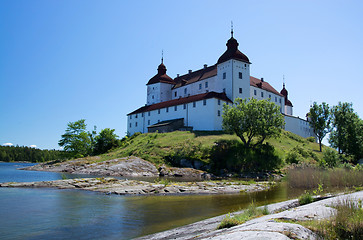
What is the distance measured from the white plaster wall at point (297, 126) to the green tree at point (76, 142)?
50498mm

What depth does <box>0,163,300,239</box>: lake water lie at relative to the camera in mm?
9508

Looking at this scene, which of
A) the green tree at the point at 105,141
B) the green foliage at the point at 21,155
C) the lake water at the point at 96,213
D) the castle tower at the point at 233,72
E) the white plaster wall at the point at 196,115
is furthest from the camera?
the green foliage at the point at 21,155

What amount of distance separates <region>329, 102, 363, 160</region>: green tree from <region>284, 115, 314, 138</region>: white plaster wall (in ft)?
73.8

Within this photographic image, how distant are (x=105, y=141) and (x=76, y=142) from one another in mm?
7536

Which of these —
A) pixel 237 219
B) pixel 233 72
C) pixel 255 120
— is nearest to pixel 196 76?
pixel 233 72

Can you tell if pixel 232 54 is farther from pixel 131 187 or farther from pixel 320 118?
pixel 131 187

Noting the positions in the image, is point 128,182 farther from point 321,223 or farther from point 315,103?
point 315,103

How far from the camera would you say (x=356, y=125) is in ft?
148

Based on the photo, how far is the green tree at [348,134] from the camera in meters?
43.8

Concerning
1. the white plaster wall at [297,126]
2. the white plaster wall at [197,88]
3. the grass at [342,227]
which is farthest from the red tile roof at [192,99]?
the grass at [342,227]

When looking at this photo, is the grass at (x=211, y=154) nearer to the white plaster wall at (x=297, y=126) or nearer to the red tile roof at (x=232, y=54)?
the red tile roof at (x=232, y=54)

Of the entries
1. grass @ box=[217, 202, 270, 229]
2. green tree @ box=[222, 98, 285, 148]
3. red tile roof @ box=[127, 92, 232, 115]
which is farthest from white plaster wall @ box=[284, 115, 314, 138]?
grass @ box=[217, 202, 270, 229]

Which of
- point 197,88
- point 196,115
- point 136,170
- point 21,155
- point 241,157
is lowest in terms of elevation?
point 136,170

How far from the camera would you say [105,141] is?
62438mm
